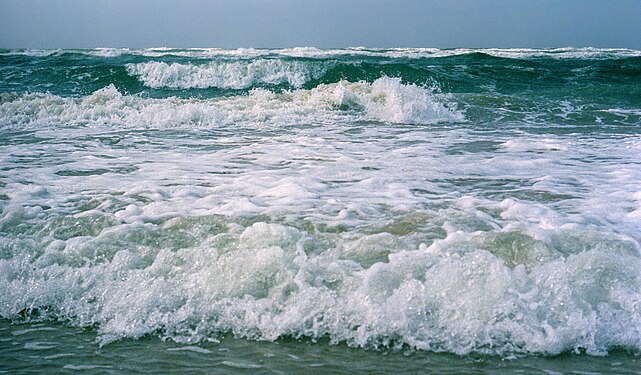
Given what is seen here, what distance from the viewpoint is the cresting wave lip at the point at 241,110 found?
Result: 10.3m

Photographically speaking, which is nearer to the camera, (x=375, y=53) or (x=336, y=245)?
(x=336, y=245)

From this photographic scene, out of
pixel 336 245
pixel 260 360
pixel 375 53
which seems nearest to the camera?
pixel 260 360

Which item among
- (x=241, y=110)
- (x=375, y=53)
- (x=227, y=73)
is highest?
(x=375, y=53)

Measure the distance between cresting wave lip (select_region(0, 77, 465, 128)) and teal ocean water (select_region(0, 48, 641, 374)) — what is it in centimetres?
233

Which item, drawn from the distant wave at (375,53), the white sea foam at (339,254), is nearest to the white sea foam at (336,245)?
the white sea foam at (339,254)

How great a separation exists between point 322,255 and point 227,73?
57.0 feet

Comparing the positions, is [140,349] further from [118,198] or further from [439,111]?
[439,111]

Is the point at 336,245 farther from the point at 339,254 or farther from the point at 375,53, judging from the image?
the point at 375,53

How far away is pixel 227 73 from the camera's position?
66.0ft

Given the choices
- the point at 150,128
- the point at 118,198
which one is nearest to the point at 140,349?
the point at 118,198

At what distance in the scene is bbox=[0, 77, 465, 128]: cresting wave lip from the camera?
10.3 metres

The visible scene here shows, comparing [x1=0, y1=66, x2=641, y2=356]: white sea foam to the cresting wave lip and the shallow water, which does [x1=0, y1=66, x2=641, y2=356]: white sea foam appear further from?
the cresting wave lip

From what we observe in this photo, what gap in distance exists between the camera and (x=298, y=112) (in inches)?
431

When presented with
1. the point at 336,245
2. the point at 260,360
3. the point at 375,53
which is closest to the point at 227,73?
the point at 375,53
